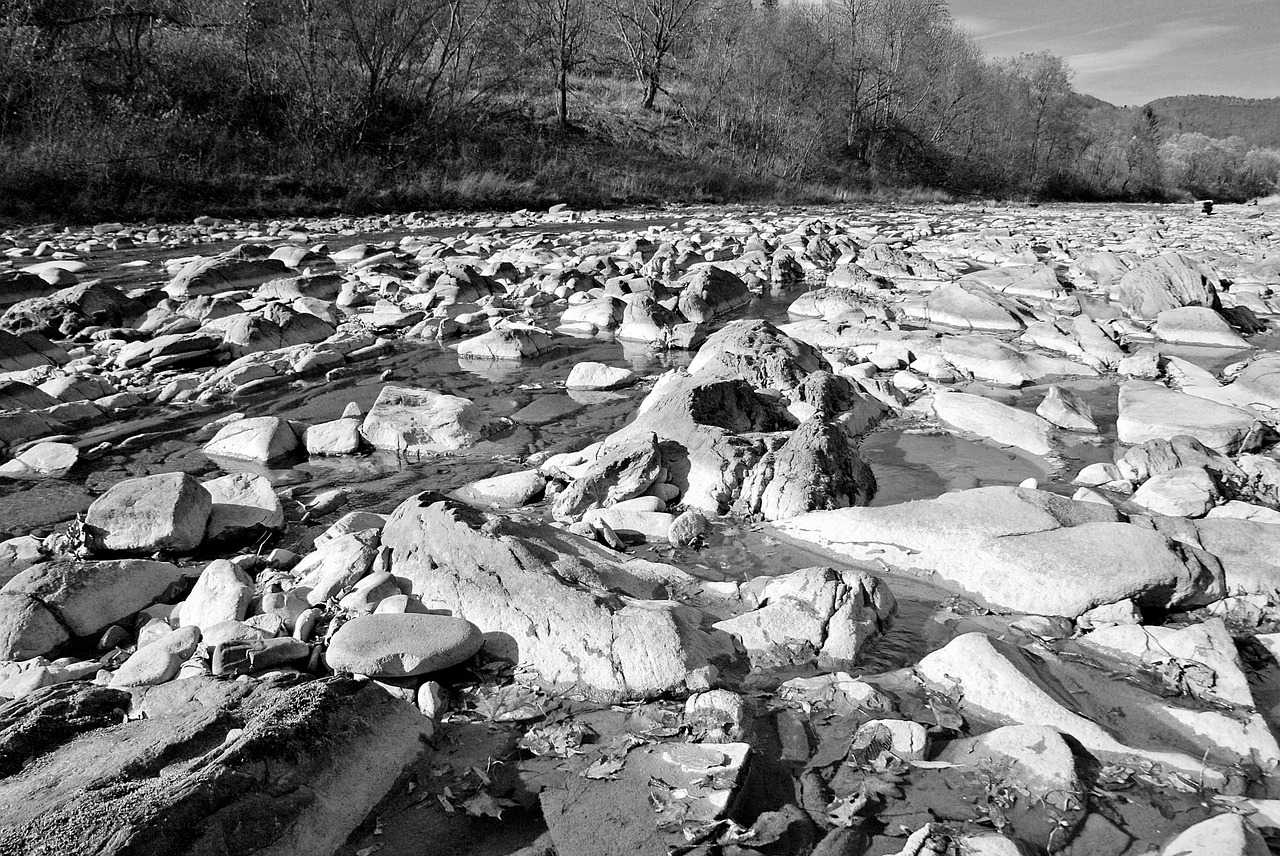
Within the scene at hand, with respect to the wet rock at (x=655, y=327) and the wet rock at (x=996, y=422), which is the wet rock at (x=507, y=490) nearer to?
the wet rock at (x=996, y=422)

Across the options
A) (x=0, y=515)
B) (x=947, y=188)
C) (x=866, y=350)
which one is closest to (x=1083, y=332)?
(x=866, y=350)

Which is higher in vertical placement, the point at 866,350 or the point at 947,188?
the point at 947,188

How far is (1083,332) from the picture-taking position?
801 centimetres

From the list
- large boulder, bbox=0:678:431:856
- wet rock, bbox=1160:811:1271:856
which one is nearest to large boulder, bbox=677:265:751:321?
large boulder, bbox=0:678:431:856

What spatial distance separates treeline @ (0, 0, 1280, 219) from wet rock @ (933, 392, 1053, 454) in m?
18.5

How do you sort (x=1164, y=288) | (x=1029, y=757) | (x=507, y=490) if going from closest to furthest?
(x=1029, y=757) → (x=507, y=490) → (x=1164, y=288)

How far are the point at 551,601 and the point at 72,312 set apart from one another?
8.14 meters

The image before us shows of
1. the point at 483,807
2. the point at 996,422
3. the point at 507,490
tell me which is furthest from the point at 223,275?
the point at 483,807

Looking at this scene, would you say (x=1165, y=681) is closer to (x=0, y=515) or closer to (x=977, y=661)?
(x=977, y=661)

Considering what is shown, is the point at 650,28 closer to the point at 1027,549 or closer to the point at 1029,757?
the point at 1027,549

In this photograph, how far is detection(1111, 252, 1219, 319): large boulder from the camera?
9.31 metres

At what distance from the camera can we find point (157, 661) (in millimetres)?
2932

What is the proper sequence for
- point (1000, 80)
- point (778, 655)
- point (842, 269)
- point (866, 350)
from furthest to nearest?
point (1000, 80), point (842, 269), point (866, 350), point (778, 655)

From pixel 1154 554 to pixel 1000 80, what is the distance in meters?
57.7
